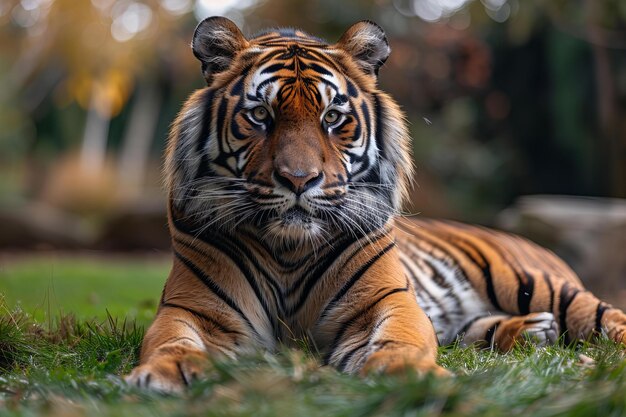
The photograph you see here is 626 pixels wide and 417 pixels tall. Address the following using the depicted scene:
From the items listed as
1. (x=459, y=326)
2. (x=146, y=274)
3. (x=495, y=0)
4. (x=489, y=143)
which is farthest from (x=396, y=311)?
(x=489, y=143)

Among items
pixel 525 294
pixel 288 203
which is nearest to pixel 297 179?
pixel 288 203

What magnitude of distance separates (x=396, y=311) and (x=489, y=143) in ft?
58.5

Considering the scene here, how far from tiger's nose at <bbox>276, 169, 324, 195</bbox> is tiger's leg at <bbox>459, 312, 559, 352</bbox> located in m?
1.49

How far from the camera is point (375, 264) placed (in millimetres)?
4027

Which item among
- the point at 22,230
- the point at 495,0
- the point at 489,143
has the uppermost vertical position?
the point at 495,0

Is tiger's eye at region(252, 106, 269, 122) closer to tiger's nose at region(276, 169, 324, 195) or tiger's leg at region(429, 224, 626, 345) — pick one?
tiger's nose at region(276, 169, 324, 195)

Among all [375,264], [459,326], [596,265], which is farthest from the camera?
[596,265]

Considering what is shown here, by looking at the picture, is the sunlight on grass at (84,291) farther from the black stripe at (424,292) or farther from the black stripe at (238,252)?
the black stripe at (424,292)

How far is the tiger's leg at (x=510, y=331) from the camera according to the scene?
4.52 m

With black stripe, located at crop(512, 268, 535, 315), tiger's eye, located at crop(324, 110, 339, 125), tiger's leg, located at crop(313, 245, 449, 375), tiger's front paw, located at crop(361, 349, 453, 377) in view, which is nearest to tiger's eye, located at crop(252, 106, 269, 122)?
tiger's eye, located at crop(324, 110, 339, 125)

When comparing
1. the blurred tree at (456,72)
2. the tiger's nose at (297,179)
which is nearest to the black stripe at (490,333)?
the tiger's nose at (297,179)

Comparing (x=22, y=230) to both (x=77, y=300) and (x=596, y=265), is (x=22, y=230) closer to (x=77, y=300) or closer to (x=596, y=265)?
(x=77, y=300)

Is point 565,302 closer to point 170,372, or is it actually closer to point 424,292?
point 424,292

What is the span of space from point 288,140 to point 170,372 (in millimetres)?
1170
